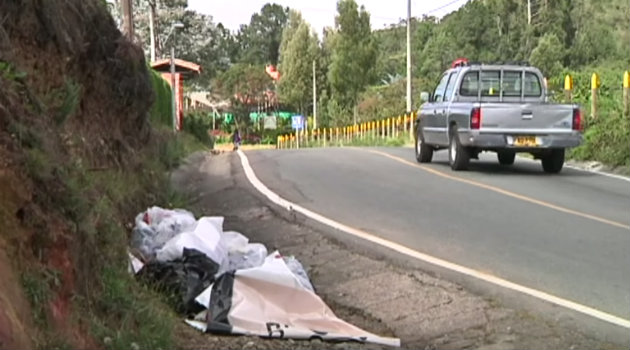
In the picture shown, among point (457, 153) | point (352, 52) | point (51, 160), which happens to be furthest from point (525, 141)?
point (352, 52)

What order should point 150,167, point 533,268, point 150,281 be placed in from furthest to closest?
point 150,167 < point 533,268 < point 150,281

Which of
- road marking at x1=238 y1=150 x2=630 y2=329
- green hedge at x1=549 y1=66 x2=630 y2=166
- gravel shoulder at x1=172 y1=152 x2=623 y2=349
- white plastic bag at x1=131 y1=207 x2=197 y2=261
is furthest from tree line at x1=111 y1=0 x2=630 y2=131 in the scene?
white plastic bag at x1=131 y1=207 x2=197 y2=261

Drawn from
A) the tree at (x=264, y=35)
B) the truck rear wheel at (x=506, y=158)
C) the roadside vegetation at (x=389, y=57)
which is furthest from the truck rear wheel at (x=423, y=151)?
the tree at (x=264, y=35)

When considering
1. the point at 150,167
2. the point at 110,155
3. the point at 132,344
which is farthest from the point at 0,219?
the point at 150,167

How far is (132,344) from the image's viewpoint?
17.7ft

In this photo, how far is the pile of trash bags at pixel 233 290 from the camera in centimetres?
649

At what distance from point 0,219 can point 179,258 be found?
7.21 feet

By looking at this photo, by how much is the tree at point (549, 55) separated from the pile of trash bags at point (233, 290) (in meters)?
43.0

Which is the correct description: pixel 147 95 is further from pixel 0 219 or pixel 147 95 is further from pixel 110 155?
pixel 0 219

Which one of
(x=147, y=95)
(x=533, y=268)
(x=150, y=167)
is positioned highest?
(x=147, y=95)

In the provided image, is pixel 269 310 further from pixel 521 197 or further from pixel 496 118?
pixel 496 118

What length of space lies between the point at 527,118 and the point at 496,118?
574 mm

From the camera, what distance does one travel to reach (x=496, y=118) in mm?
16266

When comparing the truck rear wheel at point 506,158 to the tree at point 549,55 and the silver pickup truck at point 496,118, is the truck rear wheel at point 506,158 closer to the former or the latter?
the silver pickup truck at point 496,118
